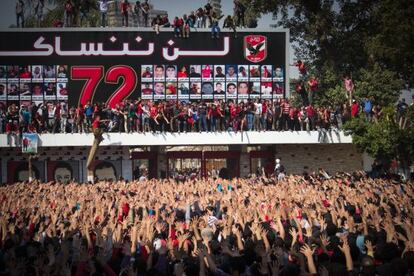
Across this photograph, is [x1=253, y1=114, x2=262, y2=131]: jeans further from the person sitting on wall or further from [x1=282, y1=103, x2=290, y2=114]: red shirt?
the person sitting on wall

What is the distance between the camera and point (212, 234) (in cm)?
1287

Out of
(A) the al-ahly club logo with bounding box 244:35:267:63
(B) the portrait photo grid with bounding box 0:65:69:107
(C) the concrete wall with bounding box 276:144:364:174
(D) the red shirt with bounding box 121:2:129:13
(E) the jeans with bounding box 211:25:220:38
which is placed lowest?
(C) the concrete wall with bounding box 276:144:364:174

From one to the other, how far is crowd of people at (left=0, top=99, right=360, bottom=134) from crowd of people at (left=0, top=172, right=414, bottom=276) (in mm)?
10974

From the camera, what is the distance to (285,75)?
3494 centimetres

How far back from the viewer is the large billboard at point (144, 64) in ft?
113

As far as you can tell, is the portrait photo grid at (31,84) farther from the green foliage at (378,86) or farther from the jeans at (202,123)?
the green foliage at (378,86)

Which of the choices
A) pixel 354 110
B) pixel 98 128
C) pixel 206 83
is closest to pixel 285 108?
pixel 354 110

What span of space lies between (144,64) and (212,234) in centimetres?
2272

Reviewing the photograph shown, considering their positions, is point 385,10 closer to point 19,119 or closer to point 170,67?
point 170,67

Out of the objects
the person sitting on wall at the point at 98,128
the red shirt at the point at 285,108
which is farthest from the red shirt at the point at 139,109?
the red shirt at the point at 285,108

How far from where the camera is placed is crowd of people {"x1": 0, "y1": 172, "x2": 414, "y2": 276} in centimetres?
1009

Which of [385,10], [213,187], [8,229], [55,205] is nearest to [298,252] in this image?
[8,229]

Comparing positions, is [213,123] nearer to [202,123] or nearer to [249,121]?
[202,123]

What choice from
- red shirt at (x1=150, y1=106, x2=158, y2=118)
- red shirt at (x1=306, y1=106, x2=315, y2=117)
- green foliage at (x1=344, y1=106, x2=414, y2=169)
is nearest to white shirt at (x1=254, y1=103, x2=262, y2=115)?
red shirt at (x1=306, y1=106, x2=315, y2=117)
